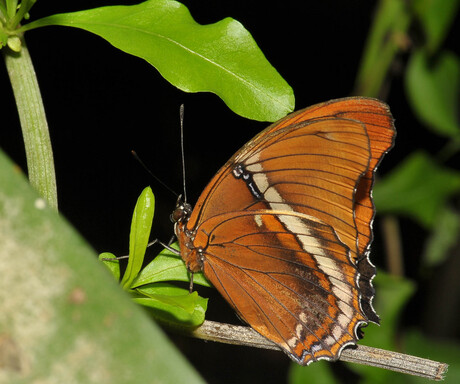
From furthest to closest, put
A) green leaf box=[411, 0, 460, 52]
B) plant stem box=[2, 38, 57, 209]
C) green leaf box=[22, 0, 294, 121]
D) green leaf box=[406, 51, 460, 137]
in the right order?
green leaf box=[406, 51, 460, 137] < green leaf box=[411, 0, 460, 52] < green leaf box=[22, 0, 294, 121] < plant stem box=[2, 38, 57, 209]

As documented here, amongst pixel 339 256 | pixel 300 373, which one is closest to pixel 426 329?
pixel 300 373

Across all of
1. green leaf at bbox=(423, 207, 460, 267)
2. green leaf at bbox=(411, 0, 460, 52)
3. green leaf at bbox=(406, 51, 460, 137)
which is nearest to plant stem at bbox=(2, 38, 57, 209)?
green leaf at bbox=(411, 0, 460, 52)

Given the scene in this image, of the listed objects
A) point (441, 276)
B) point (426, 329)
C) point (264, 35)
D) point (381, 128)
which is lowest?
point (426, 329)

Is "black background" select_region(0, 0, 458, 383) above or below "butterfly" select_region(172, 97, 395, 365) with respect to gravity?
below

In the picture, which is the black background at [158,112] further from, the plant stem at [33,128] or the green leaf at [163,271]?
the plant stem at [33,128]

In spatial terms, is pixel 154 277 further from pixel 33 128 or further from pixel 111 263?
pixel 33 128

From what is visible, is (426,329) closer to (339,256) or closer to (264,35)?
(264,35)

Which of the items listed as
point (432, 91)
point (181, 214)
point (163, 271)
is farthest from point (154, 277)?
point (432, 91)

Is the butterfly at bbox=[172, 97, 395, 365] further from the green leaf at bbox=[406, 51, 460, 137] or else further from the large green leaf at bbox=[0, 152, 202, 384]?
the green leaf at bbox=[406, 51, 460, 137]
